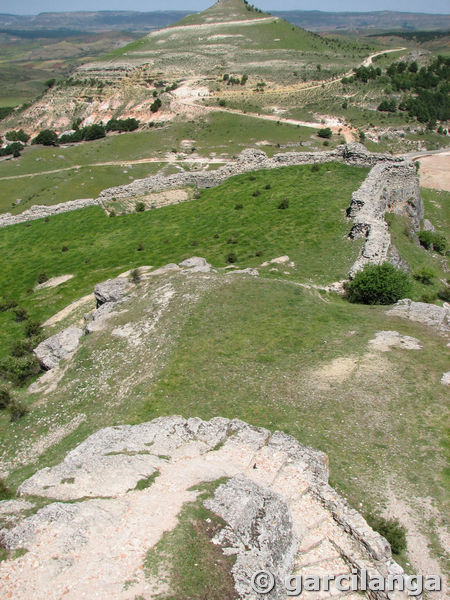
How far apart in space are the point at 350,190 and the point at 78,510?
41.0 metres

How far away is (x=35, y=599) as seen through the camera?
10.9m

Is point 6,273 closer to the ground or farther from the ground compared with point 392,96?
closer to the ground

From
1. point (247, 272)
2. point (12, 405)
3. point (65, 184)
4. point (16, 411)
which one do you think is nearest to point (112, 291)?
point (247, 272)

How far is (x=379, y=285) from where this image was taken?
29047 millimetres

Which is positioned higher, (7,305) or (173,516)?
(173,516)

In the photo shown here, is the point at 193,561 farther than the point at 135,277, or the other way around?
A: the point at 135,277

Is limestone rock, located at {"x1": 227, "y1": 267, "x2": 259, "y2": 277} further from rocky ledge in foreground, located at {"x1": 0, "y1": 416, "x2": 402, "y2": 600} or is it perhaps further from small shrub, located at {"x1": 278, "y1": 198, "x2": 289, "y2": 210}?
rocky ledge in foreground, located at {"x1": 0, "y1": 416, "x2": 402, "y2": 600}

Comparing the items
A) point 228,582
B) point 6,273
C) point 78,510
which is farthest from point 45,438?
point 6,273

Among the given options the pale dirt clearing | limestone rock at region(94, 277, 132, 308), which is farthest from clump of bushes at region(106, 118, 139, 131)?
limestone rock at region(94, 277, 132, 308)

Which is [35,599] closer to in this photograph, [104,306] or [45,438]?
[45,438]

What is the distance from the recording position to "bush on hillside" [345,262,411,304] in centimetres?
2897

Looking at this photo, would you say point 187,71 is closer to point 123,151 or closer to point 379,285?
point 123,151

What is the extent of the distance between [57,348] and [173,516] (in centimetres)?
1753

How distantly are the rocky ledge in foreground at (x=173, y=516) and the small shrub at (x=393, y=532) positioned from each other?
1.11 metres
